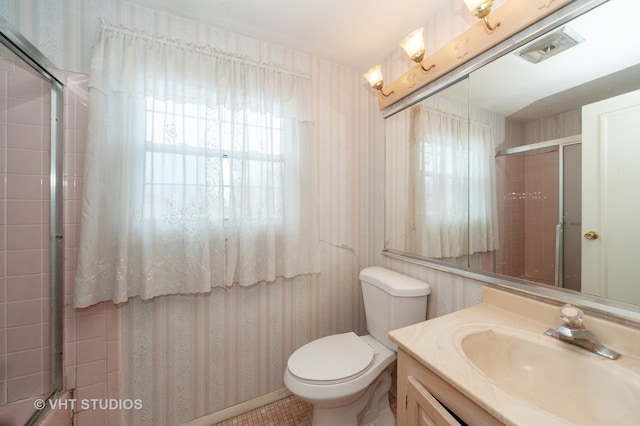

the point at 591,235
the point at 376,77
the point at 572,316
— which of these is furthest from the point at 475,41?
the point at 572,316

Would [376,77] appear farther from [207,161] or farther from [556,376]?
[556,376]

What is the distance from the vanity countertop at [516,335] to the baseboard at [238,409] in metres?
1.14

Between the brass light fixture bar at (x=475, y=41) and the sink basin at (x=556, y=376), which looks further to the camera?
the brass light fixture bar at (x=475, y=41)

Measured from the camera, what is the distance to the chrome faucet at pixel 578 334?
649 mm

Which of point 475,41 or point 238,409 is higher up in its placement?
point 475,41

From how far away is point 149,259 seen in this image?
1.15 m

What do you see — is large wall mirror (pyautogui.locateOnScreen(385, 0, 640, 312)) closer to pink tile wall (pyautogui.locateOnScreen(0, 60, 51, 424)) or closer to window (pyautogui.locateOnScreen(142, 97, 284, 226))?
window (pyautogui.locateOnScreen(142, 97, 284, 226))

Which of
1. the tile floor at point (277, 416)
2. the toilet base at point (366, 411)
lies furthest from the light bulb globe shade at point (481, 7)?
the tile floor at point (277, 416)

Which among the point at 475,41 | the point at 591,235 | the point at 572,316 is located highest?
the point at 475,41

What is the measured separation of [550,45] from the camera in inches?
32.9

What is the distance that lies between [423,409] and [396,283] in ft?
2.13

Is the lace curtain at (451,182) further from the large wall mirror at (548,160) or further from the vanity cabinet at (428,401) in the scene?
the vanity cabinet at (428,401)

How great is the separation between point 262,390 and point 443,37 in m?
2.28

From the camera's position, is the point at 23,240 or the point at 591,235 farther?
the point at 23,240
